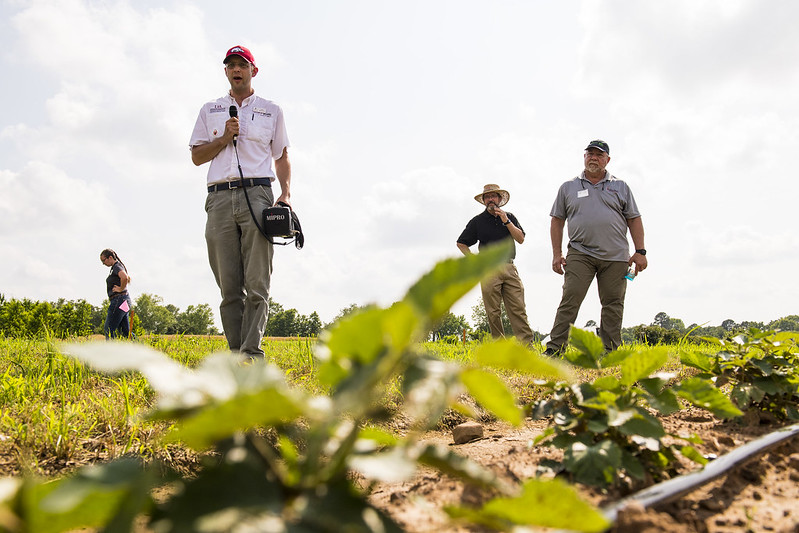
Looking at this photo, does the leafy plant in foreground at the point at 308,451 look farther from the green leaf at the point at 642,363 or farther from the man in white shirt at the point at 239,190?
the man in white shirt at the point at 239,190

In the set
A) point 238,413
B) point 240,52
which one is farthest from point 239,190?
point 238,413

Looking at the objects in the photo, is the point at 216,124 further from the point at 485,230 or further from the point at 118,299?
the point at 118,299

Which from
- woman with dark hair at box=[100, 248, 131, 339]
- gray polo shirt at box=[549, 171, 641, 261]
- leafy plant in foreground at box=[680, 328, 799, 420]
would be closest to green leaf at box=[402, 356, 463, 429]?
leafy plant in foreground at box=[680, 328, 799, 420]

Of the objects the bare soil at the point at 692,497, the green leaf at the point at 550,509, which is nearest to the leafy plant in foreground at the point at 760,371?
the bare soil at the point at 692,497

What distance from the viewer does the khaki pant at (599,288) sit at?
509 centimetres

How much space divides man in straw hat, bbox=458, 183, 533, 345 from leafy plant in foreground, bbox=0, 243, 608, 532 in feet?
17.2

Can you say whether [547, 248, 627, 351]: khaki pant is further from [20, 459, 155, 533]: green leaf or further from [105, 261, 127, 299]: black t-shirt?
[105, 261, 127, 299]: black t-shirt

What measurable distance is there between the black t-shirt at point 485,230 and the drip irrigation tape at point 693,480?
447 cm

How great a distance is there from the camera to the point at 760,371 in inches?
91.0

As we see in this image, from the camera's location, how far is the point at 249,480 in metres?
0.59

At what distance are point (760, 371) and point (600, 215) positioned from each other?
9.57 ft

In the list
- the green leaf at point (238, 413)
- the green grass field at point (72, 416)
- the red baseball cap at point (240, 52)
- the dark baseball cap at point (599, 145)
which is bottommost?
the green grass field at point (72, 416)

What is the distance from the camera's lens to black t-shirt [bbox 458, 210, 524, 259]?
609cm

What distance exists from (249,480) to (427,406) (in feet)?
0.73
